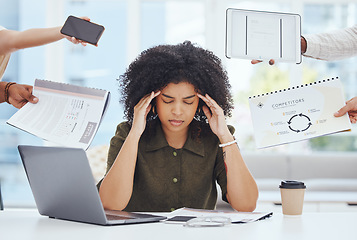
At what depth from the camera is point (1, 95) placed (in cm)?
170

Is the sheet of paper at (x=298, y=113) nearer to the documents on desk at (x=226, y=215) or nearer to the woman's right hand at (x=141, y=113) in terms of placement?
the documents on desk at (x=226, y=215)

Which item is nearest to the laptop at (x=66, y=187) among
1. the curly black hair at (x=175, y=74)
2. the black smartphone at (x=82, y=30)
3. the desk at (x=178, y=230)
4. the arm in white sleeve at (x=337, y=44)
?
the desk at (x=178, y=230)

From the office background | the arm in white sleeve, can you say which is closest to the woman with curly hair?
the arm in white sleeve

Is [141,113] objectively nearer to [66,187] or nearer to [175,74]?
[175,74]

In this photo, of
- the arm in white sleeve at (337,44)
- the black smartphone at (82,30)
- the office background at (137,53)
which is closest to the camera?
the black smartphone at (82,30)

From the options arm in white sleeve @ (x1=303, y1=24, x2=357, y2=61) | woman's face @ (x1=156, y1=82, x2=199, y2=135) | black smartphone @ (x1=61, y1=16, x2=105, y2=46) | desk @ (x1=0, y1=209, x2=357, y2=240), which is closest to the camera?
desk @ (x1=0, y1=209, x2=357, y2=240)

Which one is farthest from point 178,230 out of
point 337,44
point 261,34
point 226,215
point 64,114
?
point 337,44

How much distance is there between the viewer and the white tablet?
1.53 m

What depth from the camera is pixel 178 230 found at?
3.73 feet

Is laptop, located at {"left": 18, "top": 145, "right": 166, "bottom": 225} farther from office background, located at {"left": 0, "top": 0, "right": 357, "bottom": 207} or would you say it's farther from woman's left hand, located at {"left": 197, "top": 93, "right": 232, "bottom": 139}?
office background, located at {"left": 0, "top": 0, "right": 357, "bottom": 207}

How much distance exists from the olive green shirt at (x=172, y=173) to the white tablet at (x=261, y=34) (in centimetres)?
45

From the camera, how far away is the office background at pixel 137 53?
5.46 metres

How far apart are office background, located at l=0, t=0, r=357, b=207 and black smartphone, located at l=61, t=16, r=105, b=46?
13.0ft

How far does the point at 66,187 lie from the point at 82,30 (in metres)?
0.56
